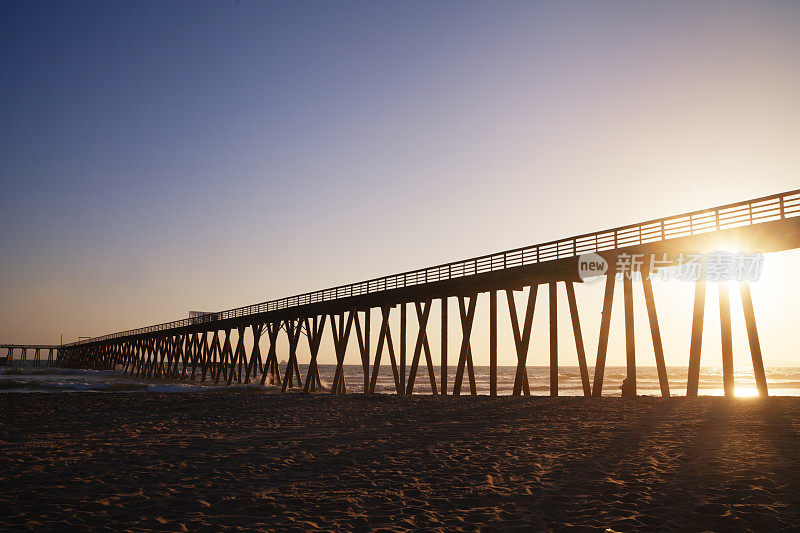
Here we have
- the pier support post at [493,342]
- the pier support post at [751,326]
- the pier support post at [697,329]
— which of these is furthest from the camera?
the pier support post at [493,342]

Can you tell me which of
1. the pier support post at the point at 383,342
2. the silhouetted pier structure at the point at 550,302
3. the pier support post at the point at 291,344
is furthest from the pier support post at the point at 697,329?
the pier support post at the point at 291,344

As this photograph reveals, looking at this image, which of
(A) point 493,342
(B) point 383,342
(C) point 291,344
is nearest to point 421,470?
(A) point 493,342

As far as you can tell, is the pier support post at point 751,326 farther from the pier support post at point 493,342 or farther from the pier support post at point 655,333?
the pier support post at point 493,342

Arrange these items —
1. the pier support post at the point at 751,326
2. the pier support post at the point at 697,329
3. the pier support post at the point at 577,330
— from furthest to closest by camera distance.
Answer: the pier support post at the point at 577,330, the pier support post at the point at 697,329, the pier support post at the point at 751,326

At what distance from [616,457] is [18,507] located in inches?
291

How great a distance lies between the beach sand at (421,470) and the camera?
5.82 m

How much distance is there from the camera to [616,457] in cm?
842

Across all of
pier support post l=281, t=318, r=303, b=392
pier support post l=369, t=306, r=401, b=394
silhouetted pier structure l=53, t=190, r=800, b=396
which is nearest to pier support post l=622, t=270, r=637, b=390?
silhouetted pier structure l=53, t=190, r=800, b=396

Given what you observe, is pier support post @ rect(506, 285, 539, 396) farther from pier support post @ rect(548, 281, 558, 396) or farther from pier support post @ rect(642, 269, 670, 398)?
pier support post @ rect(642, 269, 670, 398)

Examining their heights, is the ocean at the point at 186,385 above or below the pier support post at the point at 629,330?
below

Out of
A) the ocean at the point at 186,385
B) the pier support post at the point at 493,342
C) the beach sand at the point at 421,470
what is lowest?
the ocean at the point at 186,385

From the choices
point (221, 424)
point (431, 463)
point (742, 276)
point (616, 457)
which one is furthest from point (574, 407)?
point (221, 424)

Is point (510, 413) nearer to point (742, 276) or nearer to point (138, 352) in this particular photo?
point (742, 276)

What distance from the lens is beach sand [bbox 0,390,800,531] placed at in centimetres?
582
